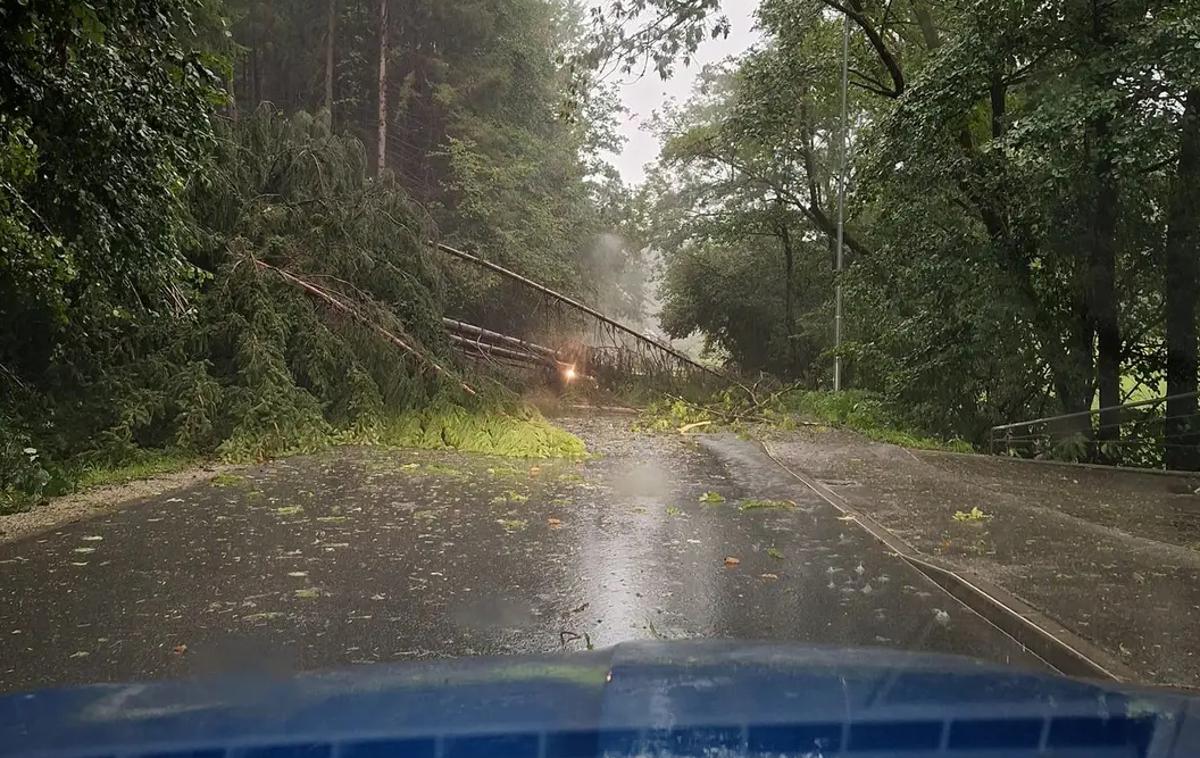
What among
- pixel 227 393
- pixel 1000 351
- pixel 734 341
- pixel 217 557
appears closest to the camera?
pixel 217 557

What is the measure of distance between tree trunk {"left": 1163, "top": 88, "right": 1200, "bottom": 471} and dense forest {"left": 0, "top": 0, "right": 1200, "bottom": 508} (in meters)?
0.05

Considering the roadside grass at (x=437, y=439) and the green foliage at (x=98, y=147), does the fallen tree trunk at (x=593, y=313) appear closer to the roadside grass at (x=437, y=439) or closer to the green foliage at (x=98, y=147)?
the roadside grass at (x=437, y=439)

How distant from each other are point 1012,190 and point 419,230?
10.9m

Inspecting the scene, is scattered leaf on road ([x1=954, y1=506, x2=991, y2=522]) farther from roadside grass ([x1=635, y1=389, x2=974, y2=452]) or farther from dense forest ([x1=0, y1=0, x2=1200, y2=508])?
roadside grass ([x1=635, y1=389, x2=974, y2=452])

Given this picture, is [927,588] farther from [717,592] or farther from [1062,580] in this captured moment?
[717,592]

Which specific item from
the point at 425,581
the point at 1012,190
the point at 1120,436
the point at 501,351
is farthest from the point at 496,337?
the point at 425,581

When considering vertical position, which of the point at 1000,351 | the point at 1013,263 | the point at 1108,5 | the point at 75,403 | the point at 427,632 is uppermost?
the point at 1108,5

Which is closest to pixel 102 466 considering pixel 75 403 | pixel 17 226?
pixel 75 403

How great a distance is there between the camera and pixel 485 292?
2508 centimetres

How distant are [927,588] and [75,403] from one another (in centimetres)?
1049

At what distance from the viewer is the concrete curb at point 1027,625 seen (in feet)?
14.3

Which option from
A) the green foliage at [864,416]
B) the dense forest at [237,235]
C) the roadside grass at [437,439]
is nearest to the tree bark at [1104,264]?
the green foliage at [864,416]

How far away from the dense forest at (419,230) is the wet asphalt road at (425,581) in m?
2.53

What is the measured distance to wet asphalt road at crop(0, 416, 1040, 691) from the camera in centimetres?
482
